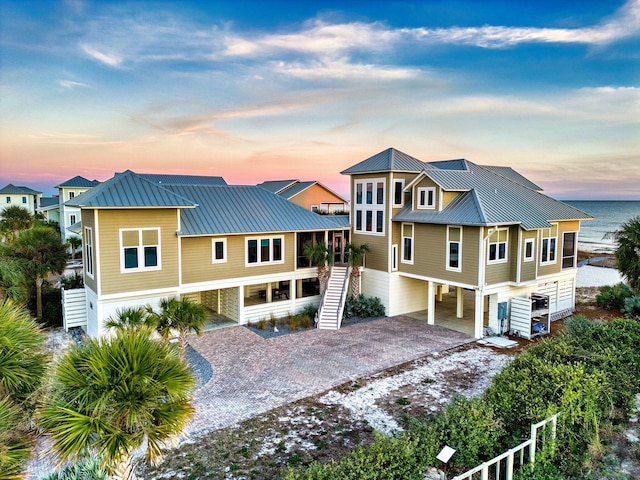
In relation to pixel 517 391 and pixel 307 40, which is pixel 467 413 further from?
pixel 307 40

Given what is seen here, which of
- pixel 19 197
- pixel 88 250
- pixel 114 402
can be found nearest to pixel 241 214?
pixel 88 250

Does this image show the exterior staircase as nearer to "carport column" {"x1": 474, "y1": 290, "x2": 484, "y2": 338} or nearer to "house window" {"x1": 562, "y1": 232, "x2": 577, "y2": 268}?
"carport column" {"x1": 474, "y1": 290, "x2": 484, "y2": 338}

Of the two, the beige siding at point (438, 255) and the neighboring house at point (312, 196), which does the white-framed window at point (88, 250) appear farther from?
the neighboring house at point (312, 196)

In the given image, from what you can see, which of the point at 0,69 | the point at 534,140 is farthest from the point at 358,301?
the point at 0,69

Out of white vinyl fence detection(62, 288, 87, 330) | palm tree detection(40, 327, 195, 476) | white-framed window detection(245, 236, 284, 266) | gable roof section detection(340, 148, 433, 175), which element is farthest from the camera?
gable roof section detection(340, 148, 433, 175)

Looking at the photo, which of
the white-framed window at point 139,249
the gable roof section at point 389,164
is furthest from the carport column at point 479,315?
the white-framed window at point 139,249

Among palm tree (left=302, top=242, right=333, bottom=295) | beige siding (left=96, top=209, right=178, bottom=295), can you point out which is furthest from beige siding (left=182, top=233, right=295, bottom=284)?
palm tree (left=302, top=242, right=333, bottom=295)

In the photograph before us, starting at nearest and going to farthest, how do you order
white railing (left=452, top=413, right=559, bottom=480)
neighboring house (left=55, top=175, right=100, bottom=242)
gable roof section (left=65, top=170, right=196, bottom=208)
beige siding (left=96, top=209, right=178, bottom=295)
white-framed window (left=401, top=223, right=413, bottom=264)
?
white railing (left=452, top=413, right=559, bottom=480), gable roof section (left=65, top=170, right=196, bottom=208), beige siding (left=96, top=209, right=178, bottom=295), white-framed window (left=401, top=223, right=413, bottom=264), neighboring house (left=55, top=175, right=100, bottom=242)
